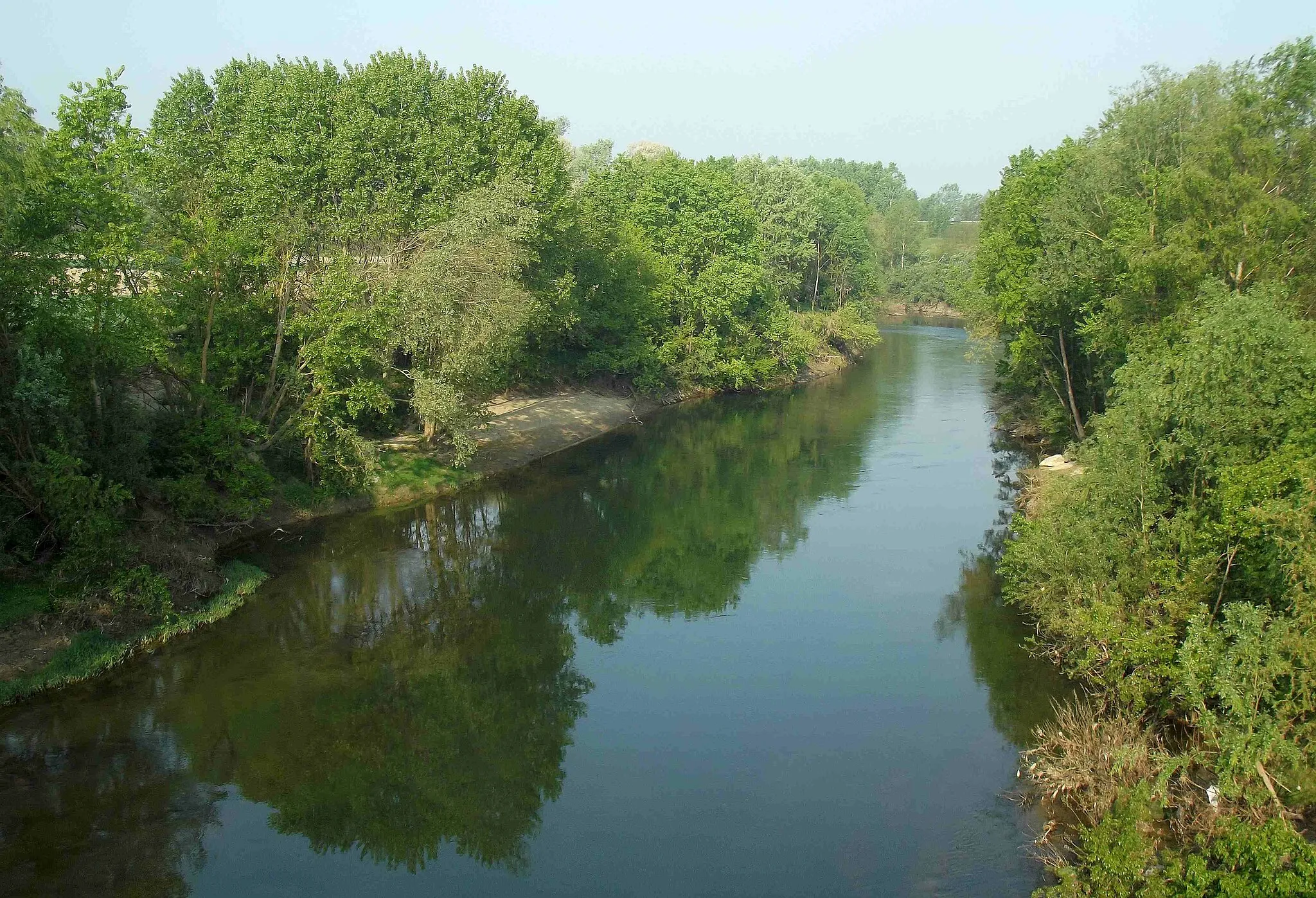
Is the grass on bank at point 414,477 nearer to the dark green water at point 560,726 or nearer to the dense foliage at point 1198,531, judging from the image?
the dark green water at point 560,726

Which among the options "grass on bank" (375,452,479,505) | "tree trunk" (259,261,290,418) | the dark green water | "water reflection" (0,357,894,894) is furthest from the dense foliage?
"tree trunk" (259,261,290,418)

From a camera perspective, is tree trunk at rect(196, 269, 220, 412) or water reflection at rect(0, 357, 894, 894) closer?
water reflection at rect(0, 357, 894, 894)

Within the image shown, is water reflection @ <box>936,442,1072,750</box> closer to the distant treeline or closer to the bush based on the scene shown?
the distant treeline

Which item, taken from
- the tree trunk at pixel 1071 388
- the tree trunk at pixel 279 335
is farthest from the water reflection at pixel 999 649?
the tree trunk at pixel 279 335

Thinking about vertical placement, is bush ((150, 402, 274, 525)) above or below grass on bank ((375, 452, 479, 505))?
above

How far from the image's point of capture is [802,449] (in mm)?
44906

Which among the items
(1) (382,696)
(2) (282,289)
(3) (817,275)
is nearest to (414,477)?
(2) (282,289)

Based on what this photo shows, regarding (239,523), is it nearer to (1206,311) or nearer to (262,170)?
(262,170)

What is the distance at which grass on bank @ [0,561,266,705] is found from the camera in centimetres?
1948

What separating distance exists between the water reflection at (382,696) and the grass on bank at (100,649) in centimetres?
41

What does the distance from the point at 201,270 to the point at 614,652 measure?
15.6 m

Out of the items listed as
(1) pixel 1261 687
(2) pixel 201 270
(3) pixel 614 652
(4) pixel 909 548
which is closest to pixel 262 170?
(2) pixel 201 270

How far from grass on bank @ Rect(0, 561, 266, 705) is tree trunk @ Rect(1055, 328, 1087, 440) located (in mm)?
27514

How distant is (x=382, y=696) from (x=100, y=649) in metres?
6.13
